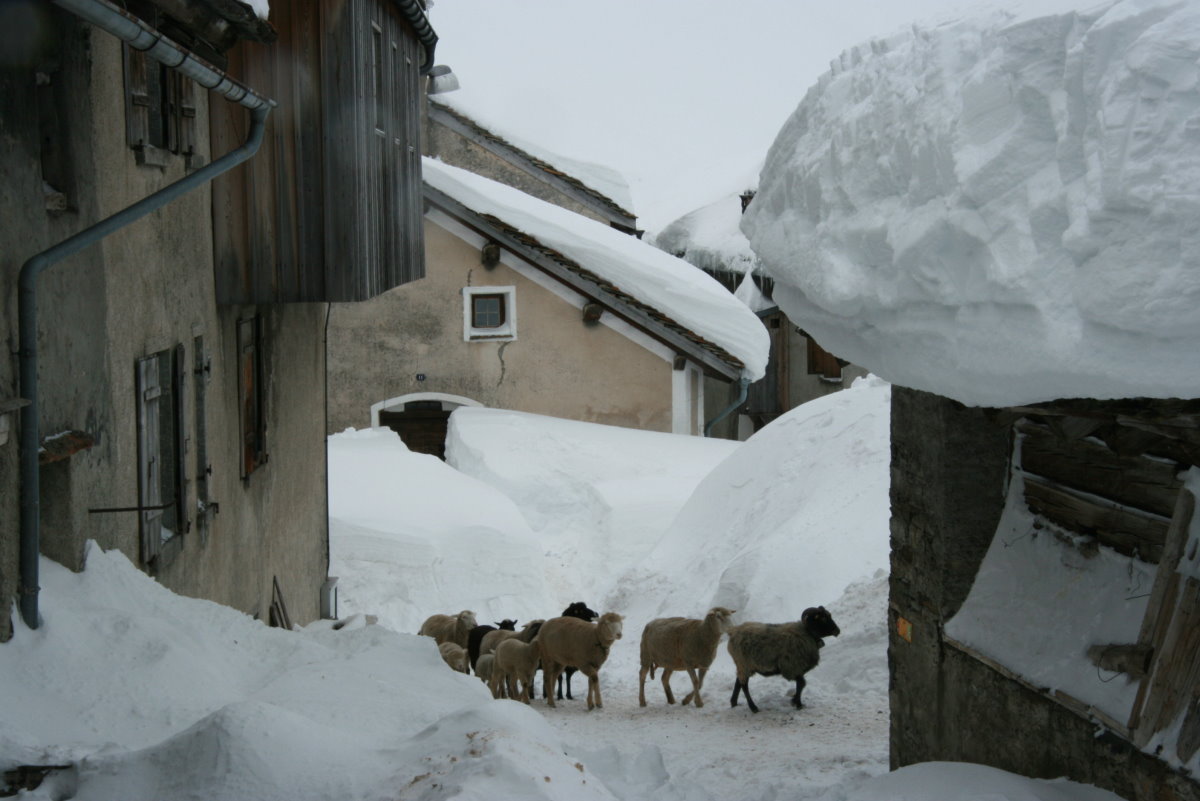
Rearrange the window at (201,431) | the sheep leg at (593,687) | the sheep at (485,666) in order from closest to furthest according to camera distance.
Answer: the window at (201,431)
the sheep leg at (593,687)
the sheep at (485,666)

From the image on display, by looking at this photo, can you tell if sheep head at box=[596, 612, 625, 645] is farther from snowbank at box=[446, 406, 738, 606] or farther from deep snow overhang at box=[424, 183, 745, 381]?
deep snow overhang at box=[424, 183, 745, 381]

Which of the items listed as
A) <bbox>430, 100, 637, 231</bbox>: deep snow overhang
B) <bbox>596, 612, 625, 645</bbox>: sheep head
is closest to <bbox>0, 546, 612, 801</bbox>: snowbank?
<bbox>596, 612, 625, 645</bbox>: sheep head

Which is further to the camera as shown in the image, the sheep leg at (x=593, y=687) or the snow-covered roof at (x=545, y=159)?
the snow-covered roof at (x=545, y=159)

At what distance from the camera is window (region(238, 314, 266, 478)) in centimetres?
1065

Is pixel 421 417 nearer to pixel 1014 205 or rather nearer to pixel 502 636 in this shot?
pixel 502 636

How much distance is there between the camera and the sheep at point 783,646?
10859mm

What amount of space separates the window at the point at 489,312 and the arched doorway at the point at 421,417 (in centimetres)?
124

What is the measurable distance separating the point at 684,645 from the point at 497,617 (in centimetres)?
445

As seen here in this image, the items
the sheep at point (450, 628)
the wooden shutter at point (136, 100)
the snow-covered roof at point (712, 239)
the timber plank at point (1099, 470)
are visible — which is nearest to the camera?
the timber plank at point (1099, 470)

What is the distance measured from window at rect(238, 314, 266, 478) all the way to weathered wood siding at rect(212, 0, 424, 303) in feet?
2.53

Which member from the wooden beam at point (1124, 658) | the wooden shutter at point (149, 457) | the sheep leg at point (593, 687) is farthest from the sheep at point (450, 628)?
the wooden beam at point (1124, 658)

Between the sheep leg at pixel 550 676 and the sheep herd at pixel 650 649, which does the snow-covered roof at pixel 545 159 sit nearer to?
the sheep herd at pixel 650 649

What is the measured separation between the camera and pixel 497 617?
15.6 metres

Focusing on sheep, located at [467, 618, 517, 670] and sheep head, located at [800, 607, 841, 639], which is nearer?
sheep head, located at [800, 607, 841, 639]
